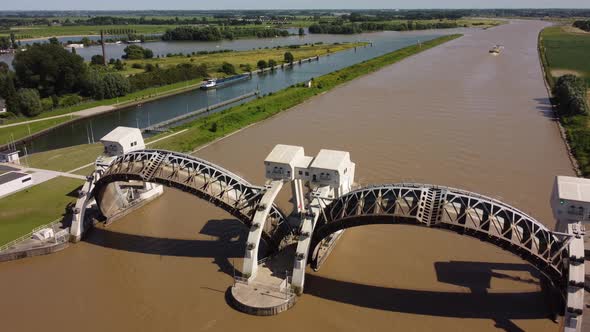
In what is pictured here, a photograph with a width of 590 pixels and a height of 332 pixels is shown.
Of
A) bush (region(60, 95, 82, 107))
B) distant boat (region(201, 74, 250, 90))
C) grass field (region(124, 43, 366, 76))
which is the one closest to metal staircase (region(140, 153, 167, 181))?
bush (region(60, 95, 82, 107))


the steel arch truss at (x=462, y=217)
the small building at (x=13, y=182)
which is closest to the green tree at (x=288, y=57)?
the small building at (x=13, y=182)

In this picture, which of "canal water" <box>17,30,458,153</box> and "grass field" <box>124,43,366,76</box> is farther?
Result: "grass field" <box>124,43,366,76</box>

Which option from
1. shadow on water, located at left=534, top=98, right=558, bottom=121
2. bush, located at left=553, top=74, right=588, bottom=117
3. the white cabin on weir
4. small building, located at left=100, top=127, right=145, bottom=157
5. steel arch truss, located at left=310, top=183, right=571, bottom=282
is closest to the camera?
steel arch truss, located at left=310, top=183, right=571, bottom=282

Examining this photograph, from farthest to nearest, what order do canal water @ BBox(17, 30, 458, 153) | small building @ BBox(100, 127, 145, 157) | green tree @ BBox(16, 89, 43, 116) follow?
green tree @ BBox(16, 89, 43, 116), canal water @ BBox(17, 30, 458, 153), small building @ BBox(100, 127, 145, 157)

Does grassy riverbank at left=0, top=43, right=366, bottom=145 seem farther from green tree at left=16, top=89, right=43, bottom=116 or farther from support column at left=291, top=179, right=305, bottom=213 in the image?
support column at left=291, top=179, right=305, bottom=213

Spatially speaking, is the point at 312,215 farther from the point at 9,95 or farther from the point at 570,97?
the point at 9,95

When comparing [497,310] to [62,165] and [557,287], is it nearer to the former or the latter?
[557,287]

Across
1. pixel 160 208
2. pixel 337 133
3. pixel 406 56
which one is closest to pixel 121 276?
pixel 160 208

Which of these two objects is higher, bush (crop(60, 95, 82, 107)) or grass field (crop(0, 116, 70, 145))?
bush (crop(60, 95, 82, 107))
